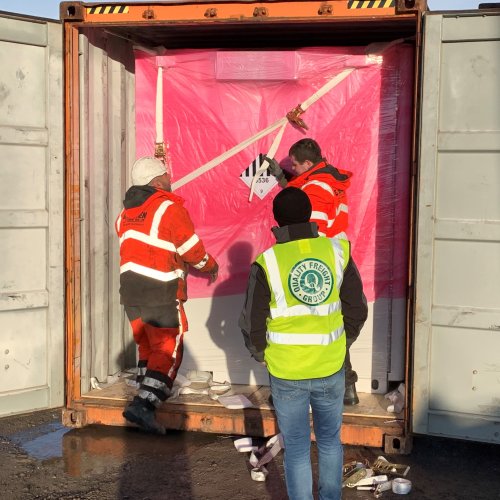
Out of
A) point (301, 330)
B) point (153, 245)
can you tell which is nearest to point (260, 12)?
point (153, 245)

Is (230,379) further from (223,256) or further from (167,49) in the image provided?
(167,49)

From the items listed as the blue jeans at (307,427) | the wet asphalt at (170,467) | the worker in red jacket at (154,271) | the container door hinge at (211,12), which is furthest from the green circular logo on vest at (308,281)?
the container door hinge at (211,12)

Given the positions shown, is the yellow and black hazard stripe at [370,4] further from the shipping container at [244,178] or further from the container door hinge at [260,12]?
the container door hinge at [260,12]

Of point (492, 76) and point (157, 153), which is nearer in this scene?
point (492, 76)

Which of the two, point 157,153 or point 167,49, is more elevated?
point 167,49

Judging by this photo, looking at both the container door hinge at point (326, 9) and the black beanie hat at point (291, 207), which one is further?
the container door hinge at point (326, 9)

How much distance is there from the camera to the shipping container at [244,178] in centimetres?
438

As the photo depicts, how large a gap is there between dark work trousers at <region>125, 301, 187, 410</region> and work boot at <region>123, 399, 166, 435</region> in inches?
1.5

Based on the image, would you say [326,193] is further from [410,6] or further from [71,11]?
[71,11]

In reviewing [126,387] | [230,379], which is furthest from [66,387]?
[230,379]

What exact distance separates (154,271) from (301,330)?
177 cm

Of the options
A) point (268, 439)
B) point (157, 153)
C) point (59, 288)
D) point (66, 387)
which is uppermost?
point (157, 153)

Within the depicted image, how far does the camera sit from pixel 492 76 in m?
4.27

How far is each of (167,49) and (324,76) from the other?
1262 millimetres
